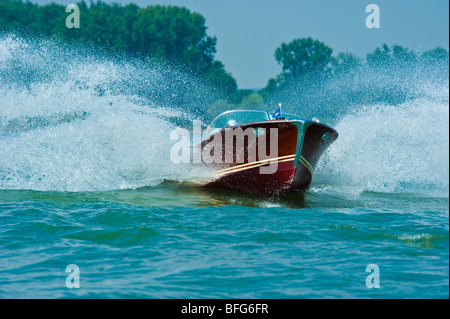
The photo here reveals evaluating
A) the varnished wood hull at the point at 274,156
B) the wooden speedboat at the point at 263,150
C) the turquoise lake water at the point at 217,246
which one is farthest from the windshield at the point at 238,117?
the turquoise lake water at the point at 217,246

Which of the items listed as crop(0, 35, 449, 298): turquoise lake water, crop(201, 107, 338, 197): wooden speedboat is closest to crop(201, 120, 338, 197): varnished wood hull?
crop(201, 107, 338, 197): wooden speedboat

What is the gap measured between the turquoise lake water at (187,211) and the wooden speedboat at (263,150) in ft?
1.31

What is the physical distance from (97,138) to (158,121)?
4.92 ft

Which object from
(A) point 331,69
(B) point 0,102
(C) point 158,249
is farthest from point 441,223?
(A) point 331,69

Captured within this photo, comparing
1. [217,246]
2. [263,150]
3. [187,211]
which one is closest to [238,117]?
[263,150]

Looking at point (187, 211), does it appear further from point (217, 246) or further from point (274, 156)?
point (274, 156)

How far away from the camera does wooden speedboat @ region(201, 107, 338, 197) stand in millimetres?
10031

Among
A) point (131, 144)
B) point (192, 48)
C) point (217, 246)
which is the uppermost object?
point (192, 48)

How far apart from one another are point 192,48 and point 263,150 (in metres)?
58.4

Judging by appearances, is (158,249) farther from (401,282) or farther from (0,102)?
(0,102)

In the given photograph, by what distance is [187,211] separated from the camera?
346 inches

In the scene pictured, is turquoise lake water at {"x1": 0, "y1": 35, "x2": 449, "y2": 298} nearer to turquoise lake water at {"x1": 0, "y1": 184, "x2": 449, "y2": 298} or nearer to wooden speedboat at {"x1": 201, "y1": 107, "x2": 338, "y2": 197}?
turquoise lake water at {"x1": 0, "y1": 184, "x2": 449, "y2": 298}

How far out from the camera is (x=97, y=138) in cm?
1229

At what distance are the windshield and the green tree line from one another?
136 ft
